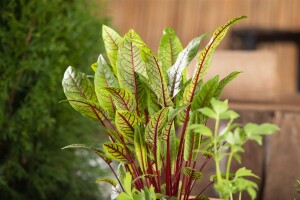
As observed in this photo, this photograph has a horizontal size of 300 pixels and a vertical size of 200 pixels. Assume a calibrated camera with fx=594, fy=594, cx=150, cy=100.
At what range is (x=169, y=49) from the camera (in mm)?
926

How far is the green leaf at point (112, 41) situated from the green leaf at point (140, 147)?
120mm

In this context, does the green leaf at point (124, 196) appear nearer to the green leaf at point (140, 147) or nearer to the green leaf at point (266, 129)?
the green leaf at point (140, 147)

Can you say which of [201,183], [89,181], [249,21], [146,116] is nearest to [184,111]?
[146,116]

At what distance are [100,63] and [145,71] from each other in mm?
67

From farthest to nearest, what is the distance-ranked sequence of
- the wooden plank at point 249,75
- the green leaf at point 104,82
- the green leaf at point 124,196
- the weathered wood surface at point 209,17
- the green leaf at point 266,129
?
the weathered wood surface at point 209,17 < the wooden plank at point 249,75 < the green leaf at point 104,82 < the green leaf at point 124,196 < the green leaf at point 266,129

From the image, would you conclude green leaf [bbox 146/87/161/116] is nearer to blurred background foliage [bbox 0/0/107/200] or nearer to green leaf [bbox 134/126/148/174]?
green leaf [bbox 134/126/148/174]

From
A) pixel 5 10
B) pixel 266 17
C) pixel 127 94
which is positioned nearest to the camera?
pixel 127 94

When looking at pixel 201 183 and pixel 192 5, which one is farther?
pixel 192 5

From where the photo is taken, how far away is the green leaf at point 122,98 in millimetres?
811

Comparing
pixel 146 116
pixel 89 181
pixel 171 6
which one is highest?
pixel 171 6

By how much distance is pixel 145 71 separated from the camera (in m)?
0.87

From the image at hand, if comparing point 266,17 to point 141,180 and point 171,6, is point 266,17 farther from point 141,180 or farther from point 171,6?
point 141,180

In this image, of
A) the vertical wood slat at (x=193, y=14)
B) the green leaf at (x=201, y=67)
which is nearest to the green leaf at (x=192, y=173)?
the green leaf at (x=201, y=67)

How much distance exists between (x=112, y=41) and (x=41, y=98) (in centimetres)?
82
